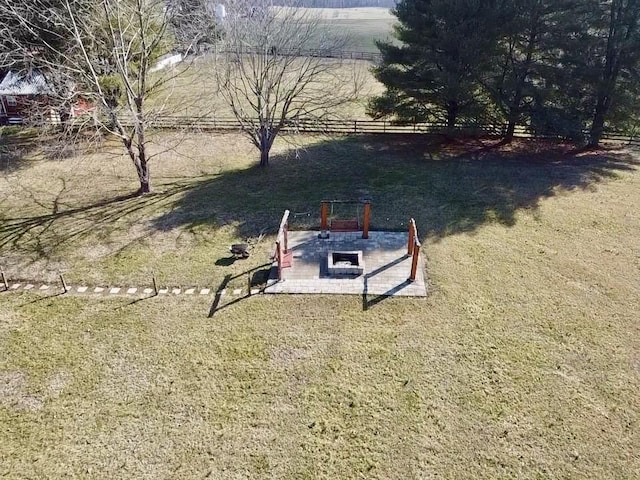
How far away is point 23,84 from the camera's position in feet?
64.8

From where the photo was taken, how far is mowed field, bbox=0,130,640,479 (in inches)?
268

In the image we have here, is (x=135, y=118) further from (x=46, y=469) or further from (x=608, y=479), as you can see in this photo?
(x=608, y=479)

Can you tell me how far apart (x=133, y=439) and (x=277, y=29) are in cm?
1433

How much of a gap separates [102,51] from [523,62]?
1705 cm

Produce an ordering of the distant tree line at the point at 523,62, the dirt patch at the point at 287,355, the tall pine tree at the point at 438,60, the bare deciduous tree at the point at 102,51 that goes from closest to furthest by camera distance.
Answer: the dirt patch at the point at 287,355
the bare deciduous tree at the point at 102,51
the distant tree line at the point at 523,62
the tall pine tree at the point at 438,60

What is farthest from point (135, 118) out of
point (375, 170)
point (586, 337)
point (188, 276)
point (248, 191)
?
point (586, 337)

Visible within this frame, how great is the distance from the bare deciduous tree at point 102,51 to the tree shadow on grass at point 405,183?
3.21 meters

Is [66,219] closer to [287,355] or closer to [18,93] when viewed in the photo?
[287,355]

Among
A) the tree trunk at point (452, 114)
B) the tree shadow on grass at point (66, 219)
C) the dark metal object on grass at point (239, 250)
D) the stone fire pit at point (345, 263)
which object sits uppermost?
the tree trunk at point (452, 114)

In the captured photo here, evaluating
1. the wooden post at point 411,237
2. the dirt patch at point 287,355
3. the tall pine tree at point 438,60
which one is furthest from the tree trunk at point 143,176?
the tall pine tree at point 438,60

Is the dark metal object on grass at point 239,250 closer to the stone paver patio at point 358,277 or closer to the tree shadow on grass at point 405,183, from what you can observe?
the stone paver patio at point 358,277

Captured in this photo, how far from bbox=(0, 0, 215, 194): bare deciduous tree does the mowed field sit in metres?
2.87

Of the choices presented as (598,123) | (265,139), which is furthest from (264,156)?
(598,123)

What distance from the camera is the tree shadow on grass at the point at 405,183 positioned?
13.7m
